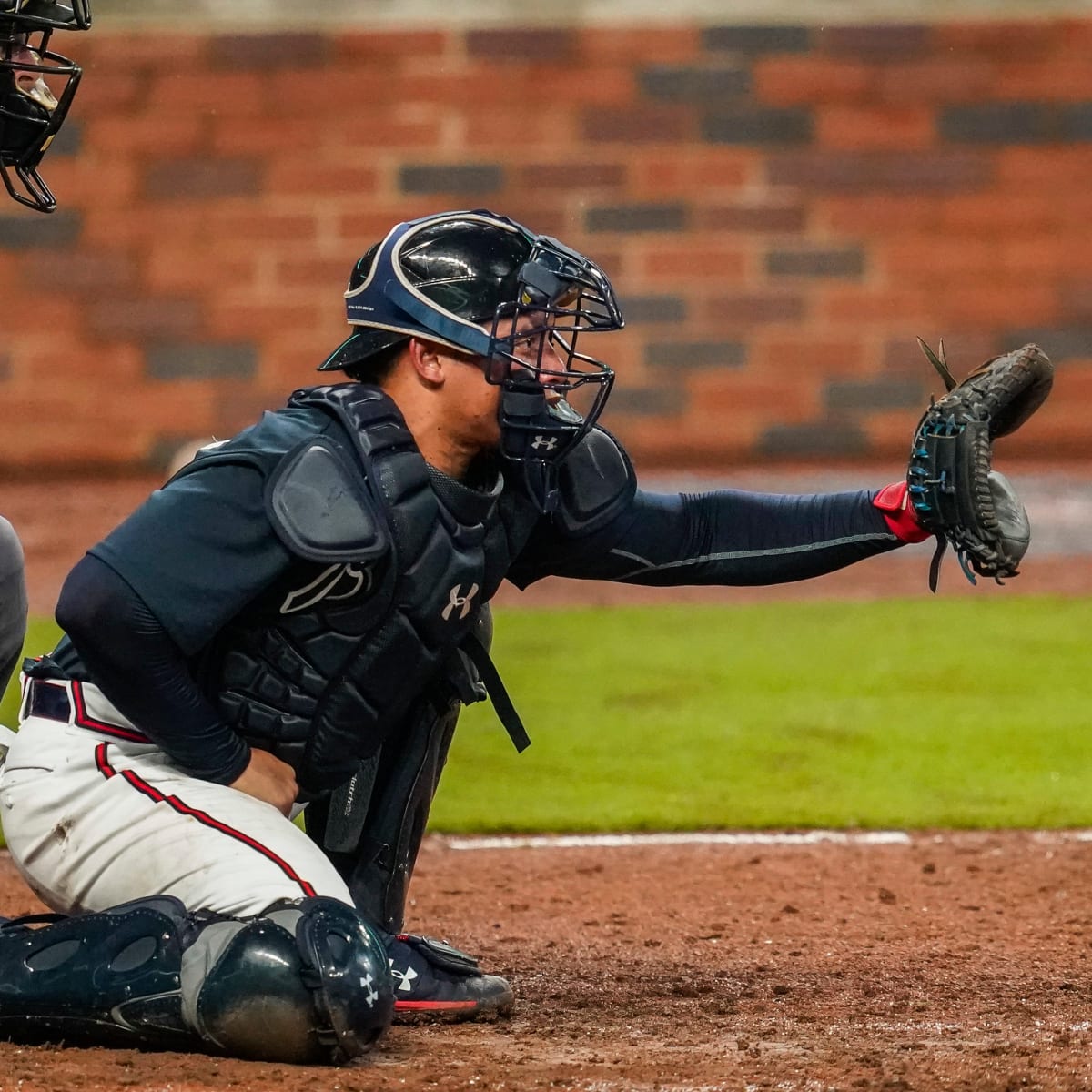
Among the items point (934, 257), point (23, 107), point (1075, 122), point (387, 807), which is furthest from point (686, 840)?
point (1075, 122)

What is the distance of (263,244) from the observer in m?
10.9

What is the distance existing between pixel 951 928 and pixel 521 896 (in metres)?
1.00

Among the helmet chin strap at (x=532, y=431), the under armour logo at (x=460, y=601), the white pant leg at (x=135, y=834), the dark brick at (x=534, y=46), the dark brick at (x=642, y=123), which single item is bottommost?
the white pant leg at (x=135, y=834)

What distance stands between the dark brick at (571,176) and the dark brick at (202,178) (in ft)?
4.83

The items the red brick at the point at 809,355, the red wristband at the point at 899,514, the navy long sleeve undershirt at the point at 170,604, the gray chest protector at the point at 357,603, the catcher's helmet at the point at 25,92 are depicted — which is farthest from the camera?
the red brick at the point at 809,355

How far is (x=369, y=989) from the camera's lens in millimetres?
3012

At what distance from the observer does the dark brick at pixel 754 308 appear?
35.9 feet

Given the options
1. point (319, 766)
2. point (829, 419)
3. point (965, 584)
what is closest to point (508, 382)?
point (319, 766)

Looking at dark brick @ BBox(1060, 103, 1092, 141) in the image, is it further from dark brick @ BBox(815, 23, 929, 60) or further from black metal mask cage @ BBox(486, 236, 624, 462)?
black metal mask cage @ BBox(486, 236, 624, 462)

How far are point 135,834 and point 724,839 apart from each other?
2255 mm

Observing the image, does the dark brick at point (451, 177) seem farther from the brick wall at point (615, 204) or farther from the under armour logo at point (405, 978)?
the under armour logo at point (405, 978)

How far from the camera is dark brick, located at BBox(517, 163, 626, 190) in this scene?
428 inches

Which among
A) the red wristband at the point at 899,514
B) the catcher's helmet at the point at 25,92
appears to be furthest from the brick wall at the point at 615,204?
the red wristband at the point at 899,514

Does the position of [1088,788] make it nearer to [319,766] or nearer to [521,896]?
[521,896]
